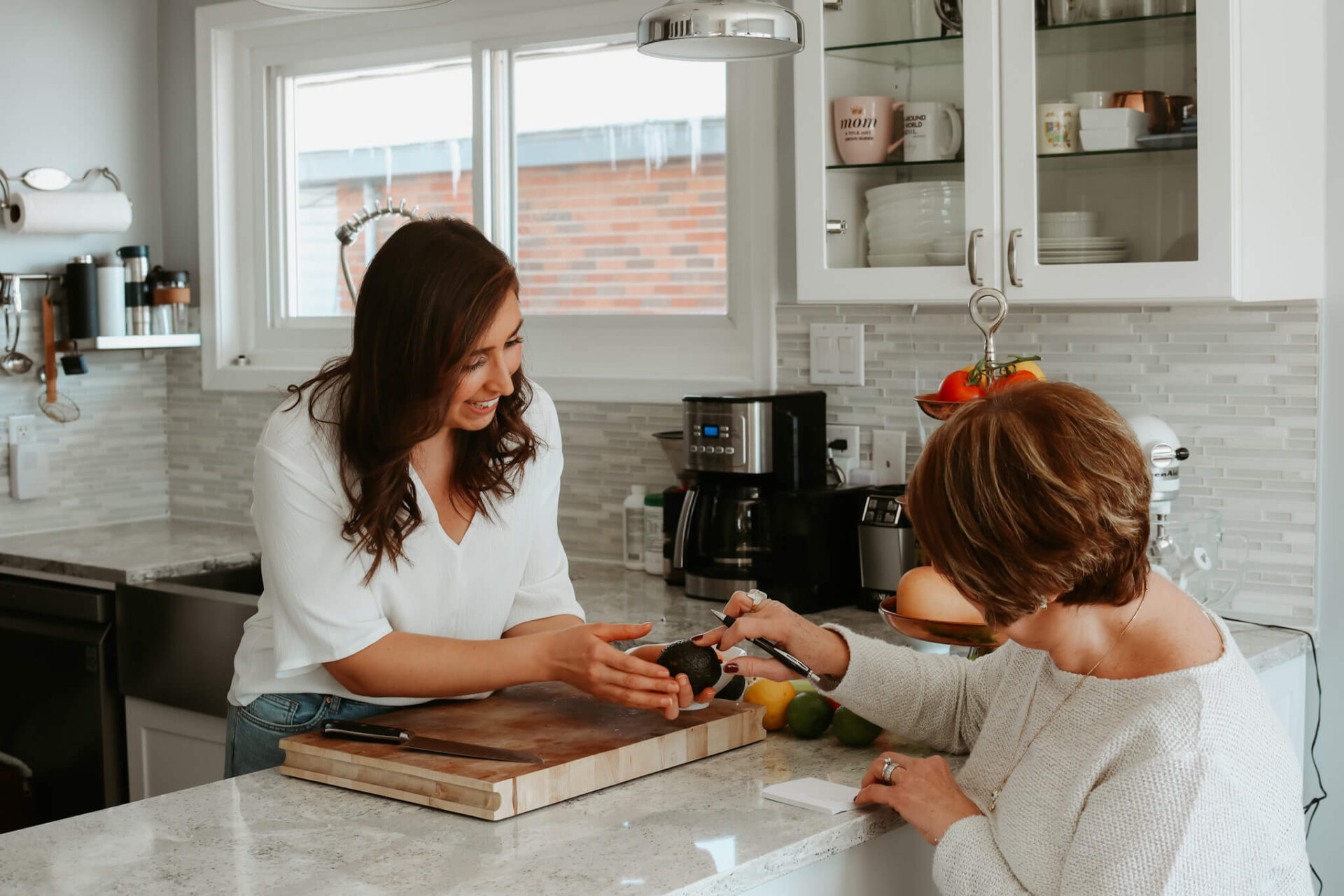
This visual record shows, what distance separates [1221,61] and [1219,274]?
32 cm

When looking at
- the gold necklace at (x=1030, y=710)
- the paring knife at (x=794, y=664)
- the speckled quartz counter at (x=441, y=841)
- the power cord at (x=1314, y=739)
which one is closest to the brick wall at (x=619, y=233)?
the power cord at (x=1314, y=739)

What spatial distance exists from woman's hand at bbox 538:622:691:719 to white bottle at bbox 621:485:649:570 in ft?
4.34

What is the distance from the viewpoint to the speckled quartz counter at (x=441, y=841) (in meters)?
1.32

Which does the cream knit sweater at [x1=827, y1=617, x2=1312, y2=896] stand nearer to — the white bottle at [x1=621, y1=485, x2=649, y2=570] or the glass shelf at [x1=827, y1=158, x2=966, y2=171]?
the glass shelf at [x1=827, y1=158, x2=966, y2=171]

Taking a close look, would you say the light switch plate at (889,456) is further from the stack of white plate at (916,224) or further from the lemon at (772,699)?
the lemon at (772,699)

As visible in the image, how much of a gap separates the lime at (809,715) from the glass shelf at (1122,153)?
1029 mm

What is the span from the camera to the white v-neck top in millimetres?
1686

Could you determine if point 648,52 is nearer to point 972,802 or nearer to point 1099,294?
point 1099,294

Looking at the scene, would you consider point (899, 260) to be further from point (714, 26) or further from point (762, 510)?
point (714, 26)

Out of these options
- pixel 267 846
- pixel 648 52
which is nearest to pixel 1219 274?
pixel 648 52

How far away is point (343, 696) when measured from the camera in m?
1.84

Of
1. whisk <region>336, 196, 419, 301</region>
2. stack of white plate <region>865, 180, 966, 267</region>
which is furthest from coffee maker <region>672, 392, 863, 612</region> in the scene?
whisk <region>336, 196, 419, 301</region>

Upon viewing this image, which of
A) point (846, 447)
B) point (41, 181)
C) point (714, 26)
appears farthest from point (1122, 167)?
point (41, 181)

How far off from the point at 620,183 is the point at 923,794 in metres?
2.04
